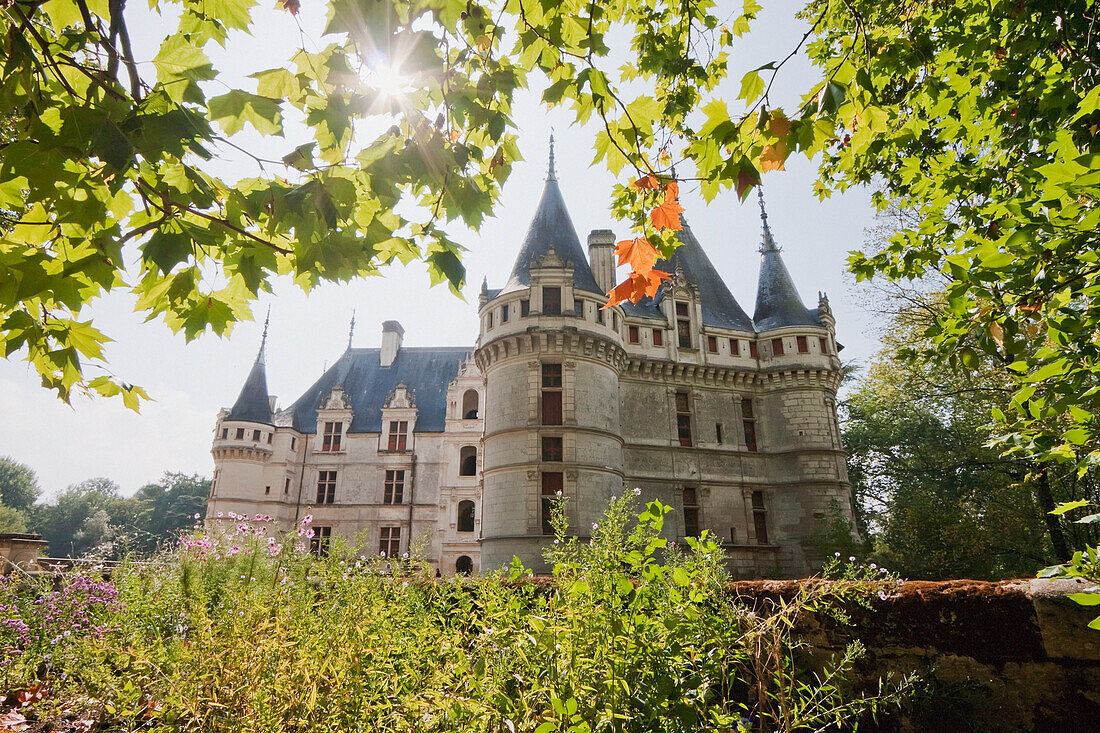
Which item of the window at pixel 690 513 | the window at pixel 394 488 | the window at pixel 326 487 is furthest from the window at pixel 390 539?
the window at pixel 690 513

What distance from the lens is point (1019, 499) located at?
18.8 meters

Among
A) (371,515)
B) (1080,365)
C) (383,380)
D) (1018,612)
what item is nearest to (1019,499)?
(1018,612)

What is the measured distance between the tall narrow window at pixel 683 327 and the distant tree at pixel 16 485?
67558 mm

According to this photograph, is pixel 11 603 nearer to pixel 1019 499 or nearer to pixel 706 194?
pixel 706 194

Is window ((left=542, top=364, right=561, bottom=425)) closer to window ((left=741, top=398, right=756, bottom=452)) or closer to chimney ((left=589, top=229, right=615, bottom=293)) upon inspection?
chimney ((left=589, top=229, right=615, bottom=293))

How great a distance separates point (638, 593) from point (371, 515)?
28.6 meters

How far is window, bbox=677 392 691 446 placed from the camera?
19773 mm

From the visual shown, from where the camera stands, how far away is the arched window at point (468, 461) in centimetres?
2873

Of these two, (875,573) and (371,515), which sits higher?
(371,515)

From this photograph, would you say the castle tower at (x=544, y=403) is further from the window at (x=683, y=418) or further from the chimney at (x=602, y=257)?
the window at (x=683, y=418)

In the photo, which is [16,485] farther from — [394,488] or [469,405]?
[469,405]

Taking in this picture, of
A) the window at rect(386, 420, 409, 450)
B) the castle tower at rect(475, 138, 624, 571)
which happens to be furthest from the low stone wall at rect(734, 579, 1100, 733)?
the window at rect(386, 420, 409, 450)

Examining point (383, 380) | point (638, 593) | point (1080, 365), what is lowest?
point (638, 593)

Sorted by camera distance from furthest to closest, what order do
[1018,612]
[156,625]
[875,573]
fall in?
[875,573], [156,625], [1018,612]
